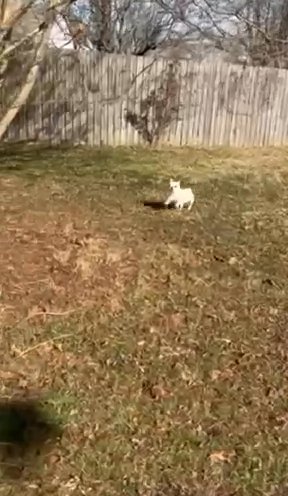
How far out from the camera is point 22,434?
351cm

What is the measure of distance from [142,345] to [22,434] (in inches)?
47.9

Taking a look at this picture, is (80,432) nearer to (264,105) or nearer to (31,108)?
(31,108)

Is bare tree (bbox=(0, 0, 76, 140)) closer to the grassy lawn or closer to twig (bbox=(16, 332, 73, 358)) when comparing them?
the grassy lawn

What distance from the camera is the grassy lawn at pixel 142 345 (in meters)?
3.34

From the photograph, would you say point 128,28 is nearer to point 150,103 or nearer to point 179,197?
point 150,103

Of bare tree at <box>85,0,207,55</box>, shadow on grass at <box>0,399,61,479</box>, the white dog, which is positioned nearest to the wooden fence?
bare tree at <box>85,0,207,55</box>

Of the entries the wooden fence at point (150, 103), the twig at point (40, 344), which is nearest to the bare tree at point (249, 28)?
the wooden fence at point (150, 103)

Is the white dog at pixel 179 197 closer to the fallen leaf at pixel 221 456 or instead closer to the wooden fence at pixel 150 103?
the fallen leaf at pixel 221 456

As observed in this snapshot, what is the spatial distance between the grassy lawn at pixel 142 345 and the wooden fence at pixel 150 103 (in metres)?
4.46

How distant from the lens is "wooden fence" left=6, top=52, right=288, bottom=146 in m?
12.5

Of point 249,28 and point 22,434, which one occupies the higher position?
point 249,28

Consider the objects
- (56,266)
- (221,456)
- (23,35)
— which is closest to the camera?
(221,456)

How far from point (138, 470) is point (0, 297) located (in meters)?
2.14

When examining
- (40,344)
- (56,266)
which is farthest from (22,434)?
(56,266)
